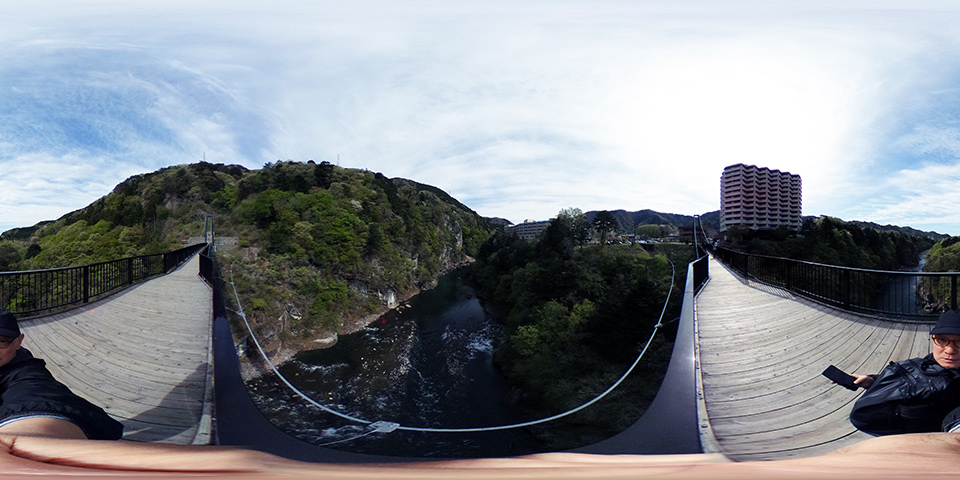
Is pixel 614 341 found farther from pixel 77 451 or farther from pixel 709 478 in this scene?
pixel 77 451

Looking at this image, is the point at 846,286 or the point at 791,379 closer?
the point at 791,379

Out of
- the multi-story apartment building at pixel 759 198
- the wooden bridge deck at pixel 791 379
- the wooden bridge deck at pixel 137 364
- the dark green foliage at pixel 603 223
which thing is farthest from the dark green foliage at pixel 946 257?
the wooden bridge deck at pixel 137 364

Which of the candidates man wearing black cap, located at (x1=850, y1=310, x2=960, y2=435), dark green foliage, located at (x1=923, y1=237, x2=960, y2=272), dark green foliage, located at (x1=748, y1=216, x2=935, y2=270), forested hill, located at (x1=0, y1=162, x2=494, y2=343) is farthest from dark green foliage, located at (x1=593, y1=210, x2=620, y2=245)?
man wearing black cap, located at (x1=850, y1=310, x2=960, y2=435)

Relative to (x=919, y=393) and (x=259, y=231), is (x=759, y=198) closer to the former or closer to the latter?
(x=919, y=393)

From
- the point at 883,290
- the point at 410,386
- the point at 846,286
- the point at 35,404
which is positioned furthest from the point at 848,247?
the point at 35,404

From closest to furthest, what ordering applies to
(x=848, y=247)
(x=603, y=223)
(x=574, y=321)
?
(x=574, y=321), (x=848, y=247), (x=603, y=223)

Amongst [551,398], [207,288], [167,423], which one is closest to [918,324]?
[167,423]

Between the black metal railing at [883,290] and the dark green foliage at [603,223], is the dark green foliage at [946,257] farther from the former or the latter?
the dark green foliage at [603,223]
